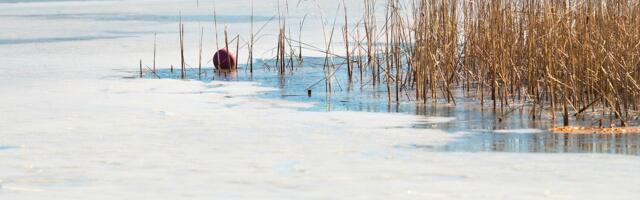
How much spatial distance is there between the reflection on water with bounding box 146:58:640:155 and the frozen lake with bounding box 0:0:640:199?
0.06 ft

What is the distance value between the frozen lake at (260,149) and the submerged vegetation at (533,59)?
0.41 m

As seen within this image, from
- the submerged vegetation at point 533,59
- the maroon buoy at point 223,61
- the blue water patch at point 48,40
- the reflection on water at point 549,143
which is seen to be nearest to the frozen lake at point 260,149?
the reflection on water at point 549,143

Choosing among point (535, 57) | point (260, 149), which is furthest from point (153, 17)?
point (260, 149)

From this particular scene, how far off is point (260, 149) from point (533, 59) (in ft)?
8.33

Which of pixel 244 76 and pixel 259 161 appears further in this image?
pixel 244 76

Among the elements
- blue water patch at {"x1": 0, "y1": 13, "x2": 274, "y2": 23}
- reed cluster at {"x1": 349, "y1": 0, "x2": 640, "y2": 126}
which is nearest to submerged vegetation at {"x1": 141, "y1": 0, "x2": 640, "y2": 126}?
reed cluster at {"x1": 349, "y1": 0, "x2": 640, "y2": 126}

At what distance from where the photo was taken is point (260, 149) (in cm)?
603

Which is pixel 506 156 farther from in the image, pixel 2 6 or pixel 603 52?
pixel 2 6

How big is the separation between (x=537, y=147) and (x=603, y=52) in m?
1.65

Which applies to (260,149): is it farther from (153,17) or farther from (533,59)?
(153,17)

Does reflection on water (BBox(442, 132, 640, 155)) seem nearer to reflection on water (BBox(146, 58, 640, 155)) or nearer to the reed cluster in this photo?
reflection on water (BBox(146, 58, 640, 155))

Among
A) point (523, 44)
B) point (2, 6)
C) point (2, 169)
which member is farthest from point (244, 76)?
point (2, 6)

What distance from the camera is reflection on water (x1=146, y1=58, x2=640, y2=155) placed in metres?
6.07

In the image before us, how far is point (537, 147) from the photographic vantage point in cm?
605
